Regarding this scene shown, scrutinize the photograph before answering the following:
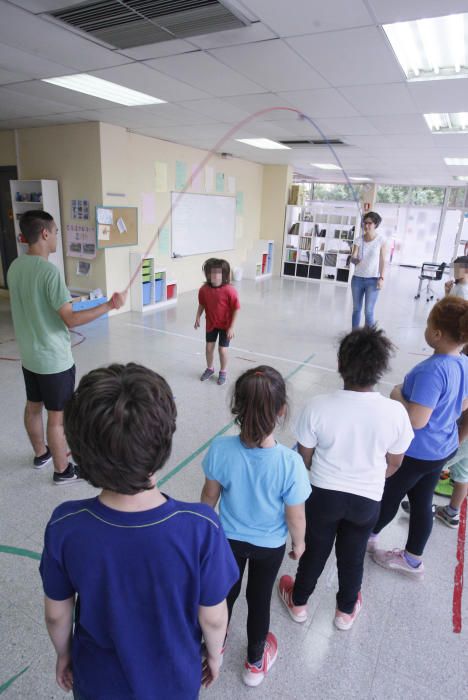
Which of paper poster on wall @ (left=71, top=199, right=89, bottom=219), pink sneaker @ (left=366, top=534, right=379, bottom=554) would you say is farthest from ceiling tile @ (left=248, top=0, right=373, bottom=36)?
paper poster on wall @ (left=71, top=199, right=89, bottom=219)

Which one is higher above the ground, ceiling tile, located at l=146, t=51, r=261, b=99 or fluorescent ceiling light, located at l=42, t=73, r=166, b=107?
fluorescent ceiling light, located at l=42, t=73, r=166, b=107

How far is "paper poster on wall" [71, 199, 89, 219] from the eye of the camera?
6.06 metres

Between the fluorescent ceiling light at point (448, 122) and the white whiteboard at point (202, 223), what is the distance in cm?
417

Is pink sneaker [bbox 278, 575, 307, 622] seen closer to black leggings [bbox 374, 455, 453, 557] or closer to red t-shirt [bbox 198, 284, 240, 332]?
black leggings [bbox 374, 455, 453, 557]

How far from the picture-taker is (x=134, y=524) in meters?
0.73

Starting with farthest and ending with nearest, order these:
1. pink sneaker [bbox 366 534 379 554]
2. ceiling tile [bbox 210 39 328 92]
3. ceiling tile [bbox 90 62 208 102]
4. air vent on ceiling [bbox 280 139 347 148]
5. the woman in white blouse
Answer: air vent on ceiling [bbox 280 139 347 148] → the woman in white blouse → ceiling tile [bbox 90 62 208 102] → ceiling tile [bbox 210 39 328 92] → pink sneaker [bbox 366 534 379 554]

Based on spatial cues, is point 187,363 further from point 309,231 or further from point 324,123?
point 309,231

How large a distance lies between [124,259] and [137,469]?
6298mm

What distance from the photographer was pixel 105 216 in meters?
6.00

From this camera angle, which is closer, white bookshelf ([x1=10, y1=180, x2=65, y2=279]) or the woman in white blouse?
the woman in white blouse

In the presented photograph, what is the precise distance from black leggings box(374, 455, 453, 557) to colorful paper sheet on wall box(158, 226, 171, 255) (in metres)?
6.51

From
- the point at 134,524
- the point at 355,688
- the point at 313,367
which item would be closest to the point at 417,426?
the point at 355,688

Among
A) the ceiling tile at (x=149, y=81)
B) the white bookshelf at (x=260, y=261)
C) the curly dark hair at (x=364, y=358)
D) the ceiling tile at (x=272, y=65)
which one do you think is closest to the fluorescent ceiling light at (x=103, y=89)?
the ceiling tile at (x=149, y=81)

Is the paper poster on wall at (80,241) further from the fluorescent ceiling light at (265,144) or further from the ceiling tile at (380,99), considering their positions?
the ceiling tile at (380,99)
